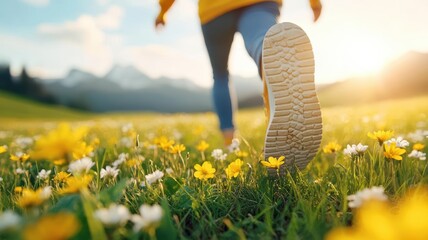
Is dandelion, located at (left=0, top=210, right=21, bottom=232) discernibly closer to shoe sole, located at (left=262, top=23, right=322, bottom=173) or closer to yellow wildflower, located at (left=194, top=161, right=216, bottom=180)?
yellow wildflower, located at (left=194, top=161, right=216, bottom=180)

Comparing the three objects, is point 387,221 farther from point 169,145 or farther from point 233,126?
point 233,126

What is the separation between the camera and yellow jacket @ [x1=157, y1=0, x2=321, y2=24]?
305cm

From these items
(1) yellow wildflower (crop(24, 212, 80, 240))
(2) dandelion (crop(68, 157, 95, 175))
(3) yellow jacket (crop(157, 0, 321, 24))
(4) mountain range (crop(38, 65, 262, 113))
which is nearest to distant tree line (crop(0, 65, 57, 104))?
(4) mountain range (crop(38, 65, 262, 113))

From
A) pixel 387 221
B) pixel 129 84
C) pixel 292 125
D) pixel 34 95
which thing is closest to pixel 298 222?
pixel 292 125

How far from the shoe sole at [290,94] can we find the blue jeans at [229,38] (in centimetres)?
38

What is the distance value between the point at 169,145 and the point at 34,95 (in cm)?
6215

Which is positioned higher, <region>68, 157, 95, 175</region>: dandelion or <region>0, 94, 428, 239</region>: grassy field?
<region>68, 157, 95, 175</region>: dandelion

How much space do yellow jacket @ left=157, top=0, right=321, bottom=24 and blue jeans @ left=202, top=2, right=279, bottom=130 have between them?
38mm

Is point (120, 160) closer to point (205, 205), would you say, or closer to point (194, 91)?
point (205, 205)

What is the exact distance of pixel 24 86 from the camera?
60.6 metres

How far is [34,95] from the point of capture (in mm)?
59906

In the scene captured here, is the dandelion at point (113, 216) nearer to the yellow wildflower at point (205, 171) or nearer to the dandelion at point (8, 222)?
the dandelion at point (8, 222)

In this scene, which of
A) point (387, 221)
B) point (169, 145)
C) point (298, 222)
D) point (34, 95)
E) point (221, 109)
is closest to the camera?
point (387, 221)

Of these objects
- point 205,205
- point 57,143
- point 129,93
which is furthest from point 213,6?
point 129,93
